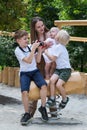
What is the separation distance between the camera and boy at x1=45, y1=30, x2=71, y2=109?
6.09 metres

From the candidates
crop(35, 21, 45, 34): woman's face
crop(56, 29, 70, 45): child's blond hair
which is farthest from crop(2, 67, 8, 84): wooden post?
crop(56, 29, 70, 45): child's blond hair

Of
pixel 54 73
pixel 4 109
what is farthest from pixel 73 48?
pixel 54 73

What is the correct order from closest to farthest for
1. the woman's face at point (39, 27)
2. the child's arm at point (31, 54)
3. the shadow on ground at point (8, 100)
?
the child's arm at point (31, 54)
the woman's face at point (39, 27)
the shadow on ground at point (8, 100)

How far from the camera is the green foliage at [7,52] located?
989 centimetres

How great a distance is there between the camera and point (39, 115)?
6.84 metres

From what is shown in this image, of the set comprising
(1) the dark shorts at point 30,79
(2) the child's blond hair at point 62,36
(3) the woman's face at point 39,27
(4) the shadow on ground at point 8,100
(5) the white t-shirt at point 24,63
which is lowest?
(4) the shadow on ground at point 8,100

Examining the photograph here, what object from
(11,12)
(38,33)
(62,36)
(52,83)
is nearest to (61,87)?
(52,83)

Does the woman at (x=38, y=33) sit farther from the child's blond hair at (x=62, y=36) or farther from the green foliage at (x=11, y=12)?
the green foliage at (x=11, y=12)

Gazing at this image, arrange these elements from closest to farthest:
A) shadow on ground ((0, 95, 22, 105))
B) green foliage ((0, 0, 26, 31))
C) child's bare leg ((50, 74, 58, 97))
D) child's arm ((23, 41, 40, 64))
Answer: child's arm ((23, 41, 40, 64))
child's bare leg ((50, 74, 58, 97))
shadow on ground ((0, 95, 22, 105))
green foliage ((0, 0, 26, 31))

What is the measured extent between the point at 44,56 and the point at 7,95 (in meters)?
2.59

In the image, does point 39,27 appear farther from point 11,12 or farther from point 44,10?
point 44,10

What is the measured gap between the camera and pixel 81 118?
665 centimetres

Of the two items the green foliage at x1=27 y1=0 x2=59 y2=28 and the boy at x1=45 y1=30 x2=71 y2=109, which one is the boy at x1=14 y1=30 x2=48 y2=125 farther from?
the green foliage at x1=27 y1=0 x2=59 y2=28

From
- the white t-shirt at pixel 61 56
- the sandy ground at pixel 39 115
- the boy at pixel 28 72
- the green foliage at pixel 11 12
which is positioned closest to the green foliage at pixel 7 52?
the sandy ground at pixel 39 115
